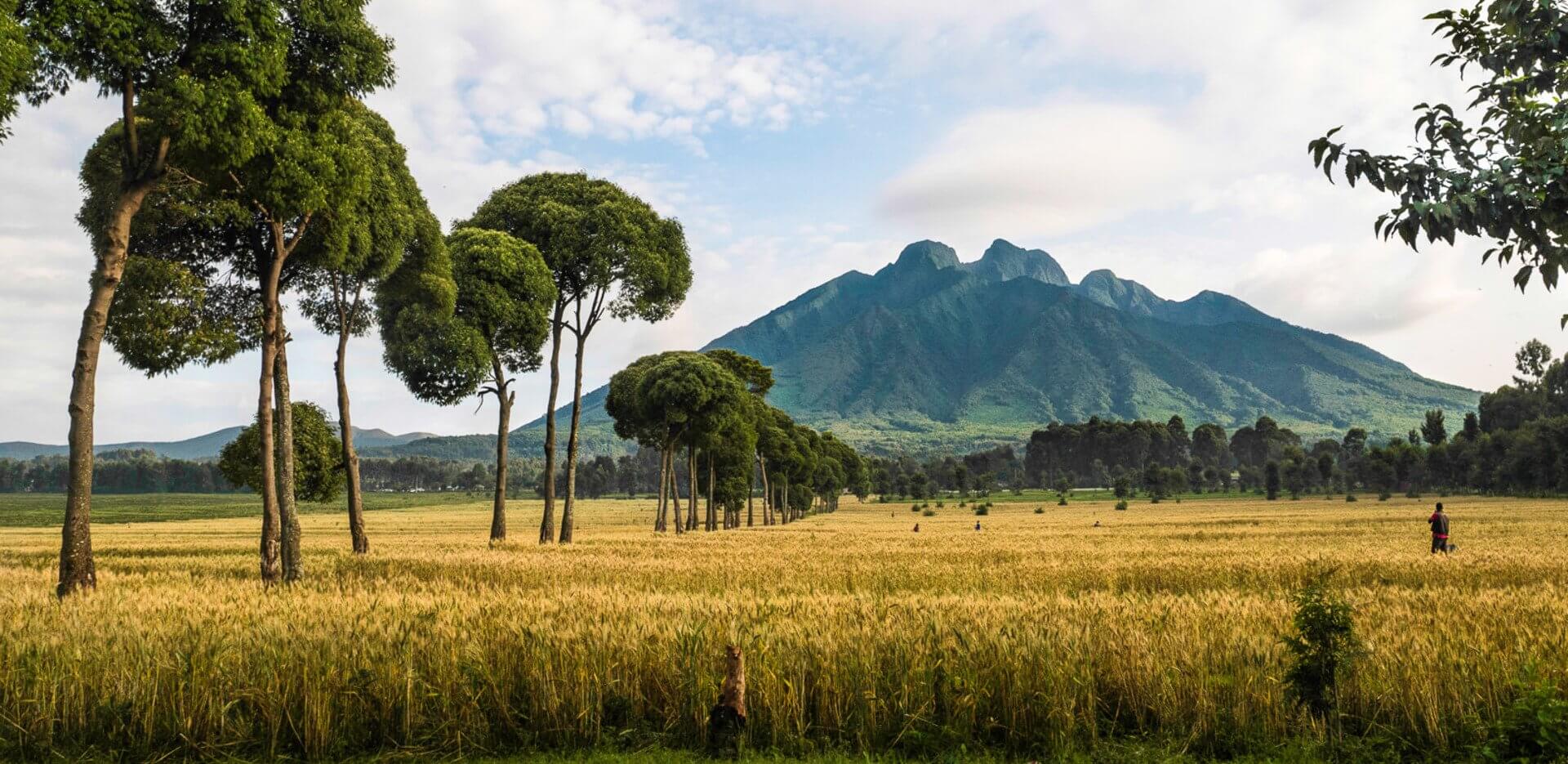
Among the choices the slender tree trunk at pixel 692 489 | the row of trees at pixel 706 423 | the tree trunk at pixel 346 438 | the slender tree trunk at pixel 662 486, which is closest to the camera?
the tree trunk at pixel 346 438

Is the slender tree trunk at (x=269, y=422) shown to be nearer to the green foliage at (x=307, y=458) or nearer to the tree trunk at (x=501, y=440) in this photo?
the tree trunk at (x=501, y=440)

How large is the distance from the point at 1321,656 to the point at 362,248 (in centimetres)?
2282

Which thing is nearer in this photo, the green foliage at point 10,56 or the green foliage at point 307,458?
the green foliage at point 10,56

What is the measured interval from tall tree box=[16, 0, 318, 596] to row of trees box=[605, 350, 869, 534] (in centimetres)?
3513

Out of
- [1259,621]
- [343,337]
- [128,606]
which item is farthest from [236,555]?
[1259,621]

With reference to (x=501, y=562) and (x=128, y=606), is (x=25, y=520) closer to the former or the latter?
(x=501, y=562)

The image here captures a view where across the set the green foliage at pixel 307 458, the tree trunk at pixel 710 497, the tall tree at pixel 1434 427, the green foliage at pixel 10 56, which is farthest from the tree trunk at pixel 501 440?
the tall tree at pixel 1434 427

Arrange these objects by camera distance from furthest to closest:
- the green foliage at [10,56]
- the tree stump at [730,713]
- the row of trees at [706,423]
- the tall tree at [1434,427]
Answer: the tall tree at [1434,427]
the row of trees at [706,423]
the green foliage at [10,56]
the tree stump at [730,713]

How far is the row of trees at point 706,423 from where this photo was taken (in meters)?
A: 51.4

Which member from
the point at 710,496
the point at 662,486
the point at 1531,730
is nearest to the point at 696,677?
the point at 1531,730

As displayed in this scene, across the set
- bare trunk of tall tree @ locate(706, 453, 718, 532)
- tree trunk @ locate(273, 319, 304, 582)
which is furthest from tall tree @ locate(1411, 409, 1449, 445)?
tree trunk @ locate(273, 319, 304, 582)

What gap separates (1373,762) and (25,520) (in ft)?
432

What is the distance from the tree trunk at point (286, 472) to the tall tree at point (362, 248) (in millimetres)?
2511

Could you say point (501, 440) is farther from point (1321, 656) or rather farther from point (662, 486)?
point (1321, 656)
